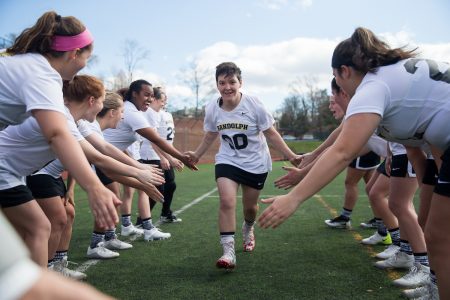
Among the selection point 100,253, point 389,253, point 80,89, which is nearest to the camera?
point 80,89

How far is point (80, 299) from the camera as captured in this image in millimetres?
858

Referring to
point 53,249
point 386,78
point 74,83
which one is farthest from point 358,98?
point 53,249

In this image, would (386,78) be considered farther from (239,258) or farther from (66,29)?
(239,258)

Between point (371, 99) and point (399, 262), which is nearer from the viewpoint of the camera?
point (371, 99)

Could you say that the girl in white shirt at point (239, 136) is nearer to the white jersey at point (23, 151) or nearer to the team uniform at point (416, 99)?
the white jersey at point (23, 151)

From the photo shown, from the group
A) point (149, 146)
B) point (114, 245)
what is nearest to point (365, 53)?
point (114, 245)

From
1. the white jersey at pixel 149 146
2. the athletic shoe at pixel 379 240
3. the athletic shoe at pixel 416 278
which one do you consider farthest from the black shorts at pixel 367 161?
the white jersey at pixel 149 146

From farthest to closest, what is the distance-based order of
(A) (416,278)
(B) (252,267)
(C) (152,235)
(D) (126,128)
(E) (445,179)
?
(C) (152,235), (D) (126,128), (B) (252,267), (A) (416,278), (E) (445,179)

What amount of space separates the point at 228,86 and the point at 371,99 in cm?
292

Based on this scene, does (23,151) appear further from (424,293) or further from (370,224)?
(370,224)

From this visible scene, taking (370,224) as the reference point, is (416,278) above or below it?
above

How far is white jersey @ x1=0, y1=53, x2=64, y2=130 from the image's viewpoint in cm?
235

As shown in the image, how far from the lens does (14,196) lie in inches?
121

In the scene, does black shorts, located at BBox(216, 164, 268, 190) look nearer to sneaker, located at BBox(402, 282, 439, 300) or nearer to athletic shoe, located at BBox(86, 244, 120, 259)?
athletic shoe, located at BBox(86, 244, 120, 259)
